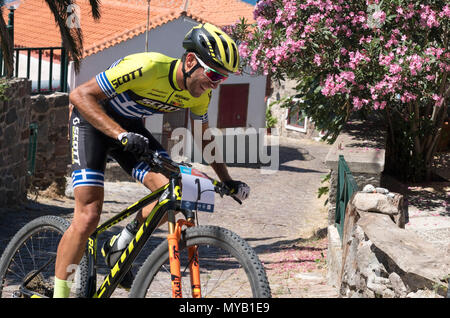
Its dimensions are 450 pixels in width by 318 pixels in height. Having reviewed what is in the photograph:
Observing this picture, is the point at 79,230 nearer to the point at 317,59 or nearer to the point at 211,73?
the point at 211,73

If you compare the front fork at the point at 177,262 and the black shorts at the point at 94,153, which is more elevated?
the black shorts at the point at 94,153

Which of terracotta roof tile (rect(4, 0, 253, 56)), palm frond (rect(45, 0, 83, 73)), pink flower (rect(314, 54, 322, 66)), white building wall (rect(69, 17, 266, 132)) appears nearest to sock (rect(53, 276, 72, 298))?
pink flower (rect(314, 54, 322, 66))

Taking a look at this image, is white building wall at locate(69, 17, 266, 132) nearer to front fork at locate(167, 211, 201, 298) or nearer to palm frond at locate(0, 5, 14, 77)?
palm frond at locate(0, 5, 14, 77)

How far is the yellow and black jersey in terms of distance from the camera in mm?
4141

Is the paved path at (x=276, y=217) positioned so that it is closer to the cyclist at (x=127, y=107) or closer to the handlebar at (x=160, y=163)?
the cyclist at (x=127, y=107)

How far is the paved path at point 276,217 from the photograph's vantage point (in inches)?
289

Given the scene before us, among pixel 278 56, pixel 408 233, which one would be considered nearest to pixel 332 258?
pixel 408 233

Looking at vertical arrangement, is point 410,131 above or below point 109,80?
below

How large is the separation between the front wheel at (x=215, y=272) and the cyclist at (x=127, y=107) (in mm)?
443

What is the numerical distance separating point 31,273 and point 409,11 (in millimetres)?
5528

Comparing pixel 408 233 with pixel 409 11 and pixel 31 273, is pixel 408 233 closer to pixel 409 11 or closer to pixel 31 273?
pixel 31 273

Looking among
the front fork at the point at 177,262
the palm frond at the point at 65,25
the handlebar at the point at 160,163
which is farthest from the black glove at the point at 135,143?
the palm frond at the point at 65,25

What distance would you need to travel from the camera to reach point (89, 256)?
4.40 m

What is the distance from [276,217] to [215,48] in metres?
9.04
